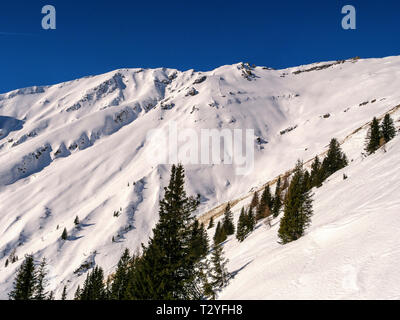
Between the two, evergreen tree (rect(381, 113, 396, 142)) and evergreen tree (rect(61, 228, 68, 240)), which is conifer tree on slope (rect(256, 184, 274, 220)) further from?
evergreen tree (rect(61, 228, 68, 240))

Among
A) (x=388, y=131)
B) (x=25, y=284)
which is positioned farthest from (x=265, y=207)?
(x=25, y=284)

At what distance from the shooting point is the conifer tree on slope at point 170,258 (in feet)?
48.2

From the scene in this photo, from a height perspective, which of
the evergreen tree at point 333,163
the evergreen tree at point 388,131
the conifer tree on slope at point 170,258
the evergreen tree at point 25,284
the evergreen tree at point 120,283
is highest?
the evergreen tree at point 388,131

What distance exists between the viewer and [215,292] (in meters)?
20.4

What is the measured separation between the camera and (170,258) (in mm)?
15391

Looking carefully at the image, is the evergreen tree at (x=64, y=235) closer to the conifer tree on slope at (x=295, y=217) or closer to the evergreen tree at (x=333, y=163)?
the evergreen tree at (x=333, y=163)

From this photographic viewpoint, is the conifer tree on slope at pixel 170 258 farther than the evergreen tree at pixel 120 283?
No


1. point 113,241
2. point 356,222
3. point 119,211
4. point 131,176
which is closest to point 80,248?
point 113,241

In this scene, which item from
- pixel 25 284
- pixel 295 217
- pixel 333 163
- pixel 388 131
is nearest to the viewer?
pixel 295 217

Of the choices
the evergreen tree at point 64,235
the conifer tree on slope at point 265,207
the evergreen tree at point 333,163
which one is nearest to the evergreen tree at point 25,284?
the conifer tree on slope at point 265,207

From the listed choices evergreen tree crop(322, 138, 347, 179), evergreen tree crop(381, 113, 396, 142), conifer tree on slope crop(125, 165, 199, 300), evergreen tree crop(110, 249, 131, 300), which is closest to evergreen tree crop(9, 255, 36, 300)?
evergreen tree crop(110, 249, 131, 300)

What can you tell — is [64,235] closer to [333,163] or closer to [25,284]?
[25,284]

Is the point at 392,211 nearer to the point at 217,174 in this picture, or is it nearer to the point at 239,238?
the point at 239,238

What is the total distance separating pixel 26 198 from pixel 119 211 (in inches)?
4214
